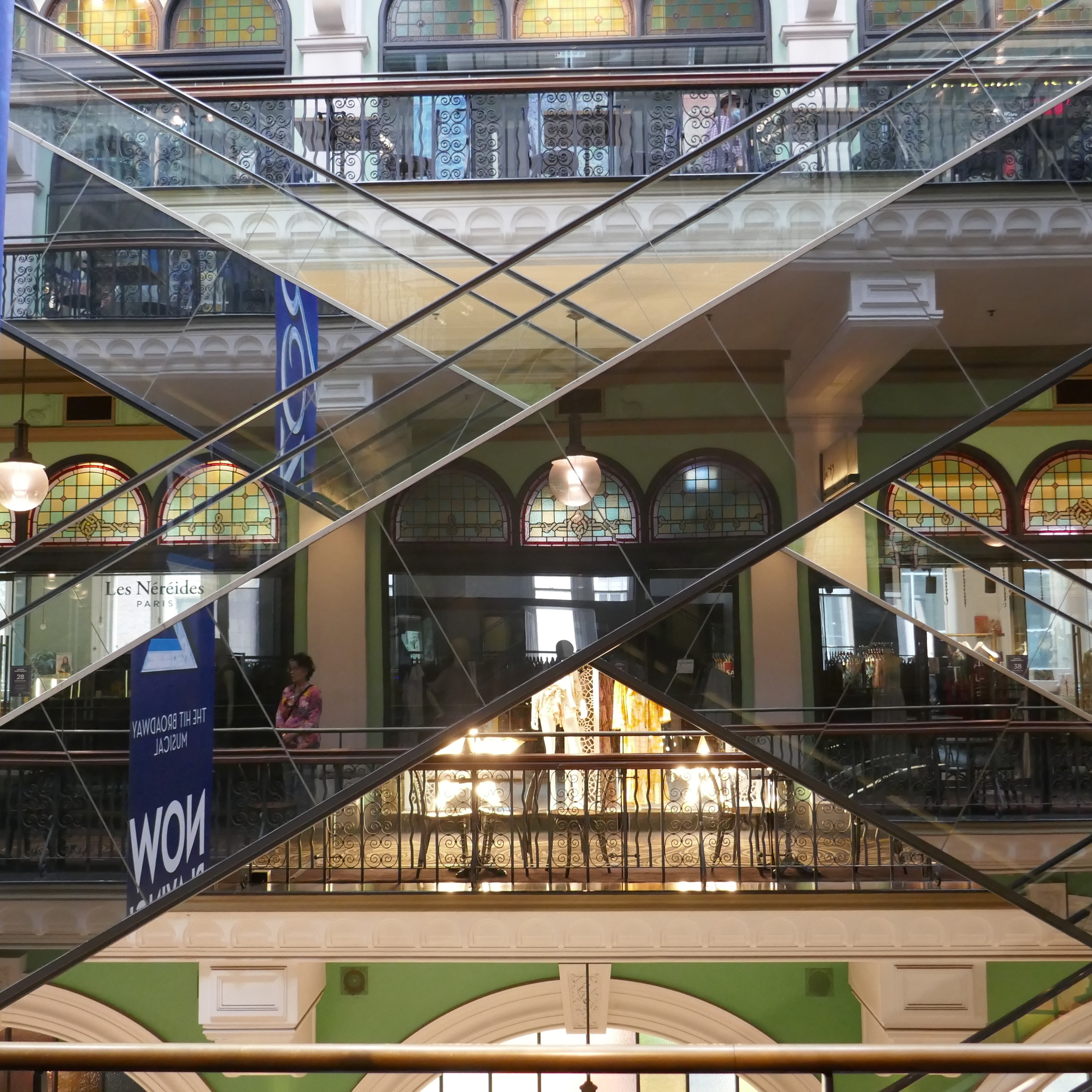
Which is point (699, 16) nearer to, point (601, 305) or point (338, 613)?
point (338, 613)

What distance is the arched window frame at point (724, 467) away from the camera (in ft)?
13.7

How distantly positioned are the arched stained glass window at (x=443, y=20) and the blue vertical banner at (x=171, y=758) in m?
7.19

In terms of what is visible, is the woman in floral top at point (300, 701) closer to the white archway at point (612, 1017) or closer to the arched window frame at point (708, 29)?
the white archway at point (612, 1017)

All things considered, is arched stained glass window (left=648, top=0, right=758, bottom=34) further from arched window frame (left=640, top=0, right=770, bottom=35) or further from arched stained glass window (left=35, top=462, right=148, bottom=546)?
arched stained glass window (left=35, top=462, right=148, bottom=546)

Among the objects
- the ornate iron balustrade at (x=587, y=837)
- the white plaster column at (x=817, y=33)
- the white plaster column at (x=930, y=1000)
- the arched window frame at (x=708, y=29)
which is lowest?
the white plaster column at (x=930, y=1000)

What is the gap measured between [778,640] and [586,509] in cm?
632

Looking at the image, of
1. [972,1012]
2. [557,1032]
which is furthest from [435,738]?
[557,1032]

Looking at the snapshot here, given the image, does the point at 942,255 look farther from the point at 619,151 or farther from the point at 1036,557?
the point at 619,151

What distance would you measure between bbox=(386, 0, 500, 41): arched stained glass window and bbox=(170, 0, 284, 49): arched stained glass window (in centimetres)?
110

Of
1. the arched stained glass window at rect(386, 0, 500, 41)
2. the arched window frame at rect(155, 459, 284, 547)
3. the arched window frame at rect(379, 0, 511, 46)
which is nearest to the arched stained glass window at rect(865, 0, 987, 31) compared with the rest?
the arched window frame at rect(379, 0, 511, 46)

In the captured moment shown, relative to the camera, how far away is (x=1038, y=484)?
10.9 metres

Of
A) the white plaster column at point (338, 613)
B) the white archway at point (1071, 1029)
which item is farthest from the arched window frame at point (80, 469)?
the white archway at point (1071, 1029)

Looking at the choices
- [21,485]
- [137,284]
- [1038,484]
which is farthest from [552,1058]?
[1038,484]

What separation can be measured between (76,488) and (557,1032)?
7437 millimetres
